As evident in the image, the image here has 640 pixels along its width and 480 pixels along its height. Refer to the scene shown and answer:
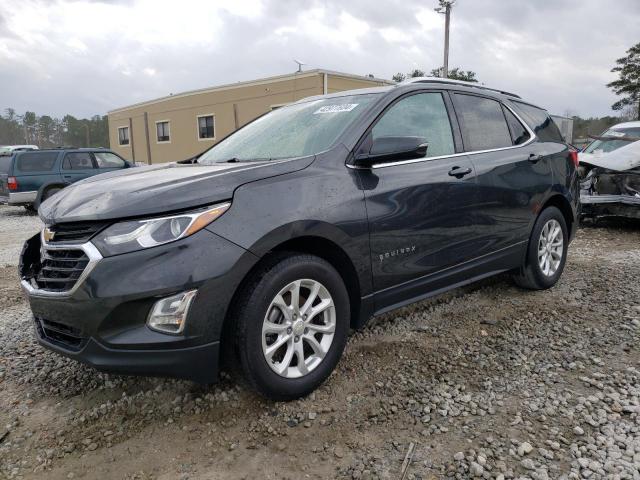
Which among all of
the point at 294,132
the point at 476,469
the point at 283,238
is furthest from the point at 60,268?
the point at 476,469

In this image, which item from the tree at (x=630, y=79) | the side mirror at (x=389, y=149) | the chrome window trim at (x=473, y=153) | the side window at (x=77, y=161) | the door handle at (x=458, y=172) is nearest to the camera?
the side mirror at (x=389, y=149)

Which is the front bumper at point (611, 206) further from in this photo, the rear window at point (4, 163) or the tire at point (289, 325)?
the rear window at point (4, 163)

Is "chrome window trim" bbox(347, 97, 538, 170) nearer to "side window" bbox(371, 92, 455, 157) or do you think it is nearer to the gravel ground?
"side window" bbox(371, 92, 455, 157)

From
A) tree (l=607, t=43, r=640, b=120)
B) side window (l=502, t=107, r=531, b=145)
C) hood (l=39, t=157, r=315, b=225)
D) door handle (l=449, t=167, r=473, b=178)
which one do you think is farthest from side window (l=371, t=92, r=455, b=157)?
tree (l=607, t=43, r=640, b=120)

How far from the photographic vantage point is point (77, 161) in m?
12.6

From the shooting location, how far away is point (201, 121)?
25266 mm

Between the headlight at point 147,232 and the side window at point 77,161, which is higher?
the side window at point 77,161

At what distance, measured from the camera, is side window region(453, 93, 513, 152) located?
372cm

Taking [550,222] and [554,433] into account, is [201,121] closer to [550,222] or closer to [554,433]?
[550,222]

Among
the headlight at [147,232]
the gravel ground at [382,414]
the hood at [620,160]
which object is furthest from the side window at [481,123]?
the hood at [620,160]

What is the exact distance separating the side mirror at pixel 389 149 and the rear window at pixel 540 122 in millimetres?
2041

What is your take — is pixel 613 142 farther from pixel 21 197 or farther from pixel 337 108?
pixel 21 197

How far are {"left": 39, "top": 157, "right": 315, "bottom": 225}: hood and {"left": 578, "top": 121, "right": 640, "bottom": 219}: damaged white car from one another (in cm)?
594

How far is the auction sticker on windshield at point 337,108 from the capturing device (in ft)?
10.7
